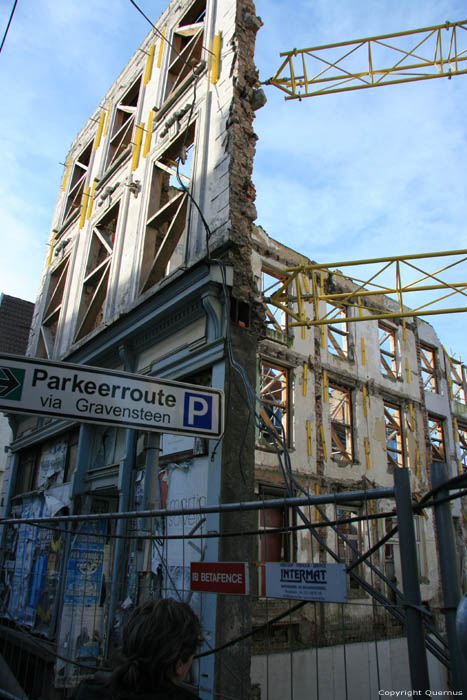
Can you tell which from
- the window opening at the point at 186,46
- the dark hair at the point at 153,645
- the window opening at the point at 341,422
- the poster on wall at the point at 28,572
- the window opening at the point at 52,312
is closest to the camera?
the dark hair at the point at 153,645

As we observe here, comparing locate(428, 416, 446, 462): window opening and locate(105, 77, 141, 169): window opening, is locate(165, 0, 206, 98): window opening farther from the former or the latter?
locate(428, 416, 446, 462): window opening

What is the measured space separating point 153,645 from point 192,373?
5732mm

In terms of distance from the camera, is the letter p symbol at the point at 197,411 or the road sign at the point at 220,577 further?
the letter p symbol at the point at 197,411

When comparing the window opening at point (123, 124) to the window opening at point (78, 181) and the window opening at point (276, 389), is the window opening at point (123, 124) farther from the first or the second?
the window opening at point (276, 389)

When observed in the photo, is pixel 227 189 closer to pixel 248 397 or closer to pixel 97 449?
pixel 248 397

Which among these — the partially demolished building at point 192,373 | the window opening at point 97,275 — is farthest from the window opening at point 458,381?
the window opening at point 97,275

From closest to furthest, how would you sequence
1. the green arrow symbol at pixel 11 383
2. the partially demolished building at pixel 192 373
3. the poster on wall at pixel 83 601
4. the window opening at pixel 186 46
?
the green arrow symbol at pixel 11 383
the poster on wall at pixel 83 601
the partially demolished building at pixel 192 373
the window opening at pixel 186 46

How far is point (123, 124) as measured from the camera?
46.5ft

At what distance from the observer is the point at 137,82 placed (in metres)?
13.7

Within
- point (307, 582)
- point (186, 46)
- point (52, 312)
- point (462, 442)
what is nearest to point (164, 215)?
point (186, 46)

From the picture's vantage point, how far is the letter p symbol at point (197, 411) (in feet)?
13.7

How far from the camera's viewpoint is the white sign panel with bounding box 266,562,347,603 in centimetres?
258

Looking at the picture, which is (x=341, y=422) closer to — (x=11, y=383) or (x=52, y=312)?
(x=52, y=312)

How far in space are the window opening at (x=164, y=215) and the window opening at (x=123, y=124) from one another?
280 cm
